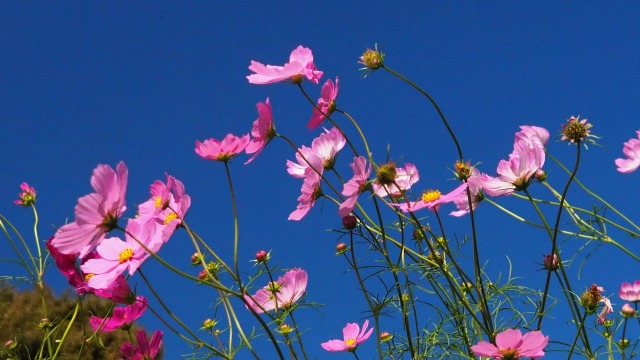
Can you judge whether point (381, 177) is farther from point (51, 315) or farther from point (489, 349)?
point (51, 315)

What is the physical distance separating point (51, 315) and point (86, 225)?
4830 millimetres

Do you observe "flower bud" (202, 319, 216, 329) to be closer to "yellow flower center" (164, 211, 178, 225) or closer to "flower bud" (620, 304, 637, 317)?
"yellow flower center" (164, 211, 178, 225)

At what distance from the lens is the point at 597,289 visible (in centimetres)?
135

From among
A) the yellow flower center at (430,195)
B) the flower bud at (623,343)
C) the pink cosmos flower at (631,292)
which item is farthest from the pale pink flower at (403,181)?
the pink cosmos flower at (631,292)

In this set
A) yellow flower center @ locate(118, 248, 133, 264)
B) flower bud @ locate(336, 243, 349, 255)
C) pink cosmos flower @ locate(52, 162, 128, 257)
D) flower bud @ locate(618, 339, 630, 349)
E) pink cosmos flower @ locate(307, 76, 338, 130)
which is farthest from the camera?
flower bud @ locate(618, 339, 630, 349)

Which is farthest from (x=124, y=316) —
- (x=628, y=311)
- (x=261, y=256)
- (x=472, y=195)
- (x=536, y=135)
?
(x=628, y=311)

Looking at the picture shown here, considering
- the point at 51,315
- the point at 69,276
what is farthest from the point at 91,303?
the point at 69,276

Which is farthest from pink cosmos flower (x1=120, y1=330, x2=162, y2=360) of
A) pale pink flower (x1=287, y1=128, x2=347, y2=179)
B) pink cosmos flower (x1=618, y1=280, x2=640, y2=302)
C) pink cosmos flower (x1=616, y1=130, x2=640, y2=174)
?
pink cosmos flower (x1=618, y1=280, x2=640, y2=302)

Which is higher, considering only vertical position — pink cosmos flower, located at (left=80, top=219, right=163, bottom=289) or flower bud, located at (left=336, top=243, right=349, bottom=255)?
flower bud, located at (left=336, top=243, right=349, bottom=255)

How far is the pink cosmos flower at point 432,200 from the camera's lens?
1.12m

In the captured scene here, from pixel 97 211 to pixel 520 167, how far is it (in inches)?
25.0

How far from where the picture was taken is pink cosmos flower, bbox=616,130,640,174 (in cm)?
151

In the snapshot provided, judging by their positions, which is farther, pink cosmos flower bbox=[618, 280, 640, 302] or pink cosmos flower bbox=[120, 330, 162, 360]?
pink cosmos flower bbox=[618, 280, 640, 302]

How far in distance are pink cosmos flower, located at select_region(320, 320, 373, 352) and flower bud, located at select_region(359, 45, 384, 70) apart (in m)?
0.54
